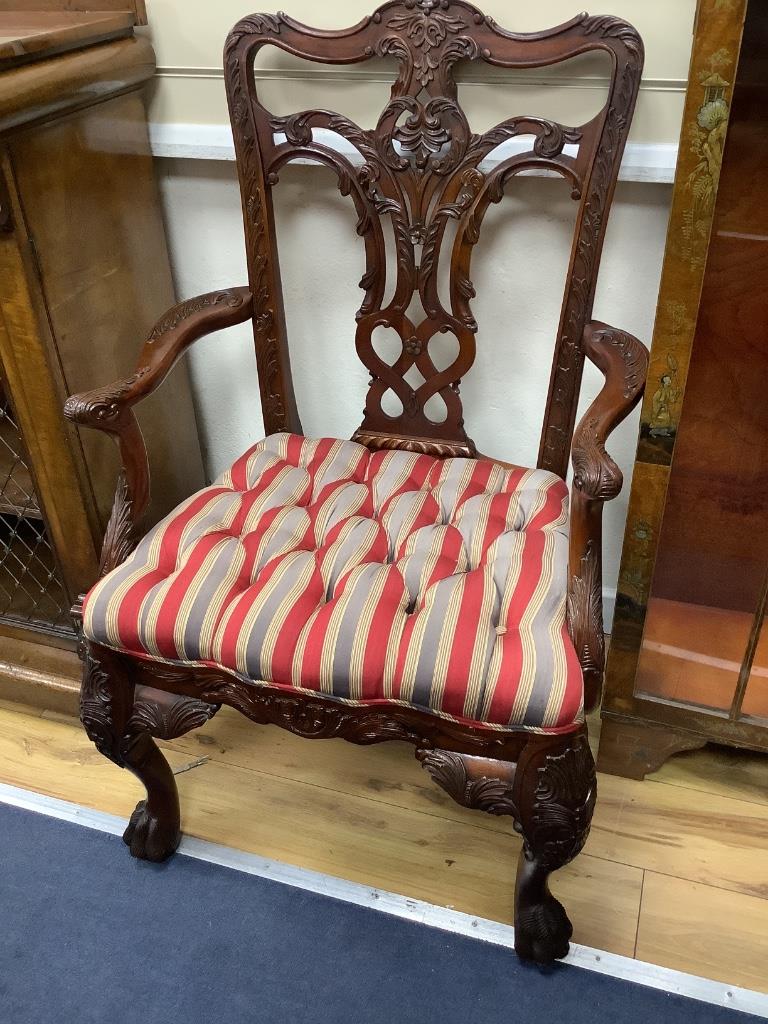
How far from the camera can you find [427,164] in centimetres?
127

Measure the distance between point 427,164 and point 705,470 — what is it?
2.02 feet

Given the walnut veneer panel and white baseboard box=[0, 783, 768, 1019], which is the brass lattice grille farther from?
white baseboard box=[0, 783, 768, 1019]

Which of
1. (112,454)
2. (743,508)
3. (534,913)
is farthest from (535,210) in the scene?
(534,913)

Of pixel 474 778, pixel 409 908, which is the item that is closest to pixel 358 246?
pixel 474 778

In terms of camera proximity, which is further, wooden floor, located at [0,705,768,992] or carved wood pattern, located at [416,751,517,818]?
wooden floor, located at [0,705,768,992]

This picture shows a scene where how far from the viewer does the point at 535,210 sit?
1401 millimetres

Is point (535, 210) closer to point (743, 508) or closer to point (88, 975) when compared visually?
point (743, 508)

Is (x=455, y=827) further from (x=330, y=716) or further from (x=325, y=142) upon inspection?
(x=325, y=142)

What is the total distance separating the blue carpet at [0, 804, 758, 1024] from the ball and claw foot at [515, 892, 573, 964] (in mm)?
29

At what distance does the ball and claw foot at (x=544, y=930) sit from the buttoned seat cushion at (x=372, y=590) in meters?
0.37

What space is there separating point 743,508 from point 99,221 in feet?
3.56

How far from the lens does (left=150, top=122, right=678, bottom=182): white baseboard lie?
1277 millimetres

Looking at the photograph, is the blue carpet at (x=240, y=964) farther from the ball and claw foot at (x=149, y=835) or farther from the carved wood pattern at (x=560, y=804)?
the carved wood pattern at (x=560, y=804)

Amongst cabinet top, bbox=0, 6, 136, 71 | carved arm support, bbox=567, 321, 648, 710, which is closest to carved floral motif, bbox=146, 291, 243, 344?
cabinet top, bbox=0, 6, 136, 71
